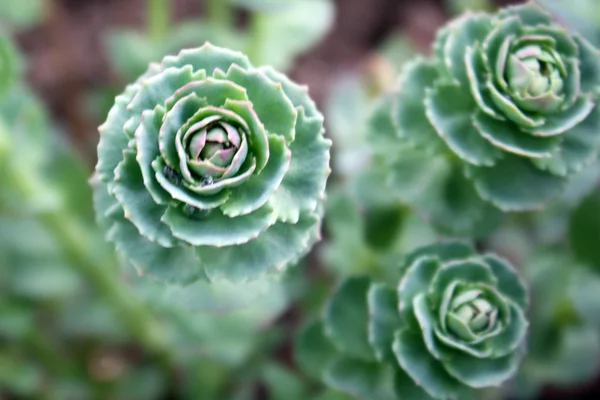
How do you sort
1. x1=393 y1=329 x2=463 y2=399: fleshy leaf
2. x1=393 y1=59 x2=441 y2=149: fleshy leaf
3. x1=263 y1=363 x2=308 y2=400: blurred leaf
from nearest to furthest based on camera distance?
x1=393 y1=329 x2=463 y2=399: fleshy leaf
x1=393 y1=59 x2=441 y2=149: fleshy leaf
x1=263 y1=363 x2=308 y2=400: blurred leaf

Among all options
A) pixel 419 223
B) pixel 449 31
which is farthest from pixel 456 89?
pixel 419 223

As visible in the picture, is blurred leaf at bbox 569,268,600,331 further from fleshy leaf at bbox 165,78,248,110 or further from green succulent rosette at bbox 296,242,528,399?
fleshy leaf at bbox 165,78,248,110

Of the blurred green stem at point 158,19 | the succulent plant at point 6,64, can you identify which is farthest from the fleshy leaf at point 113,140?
the blurred green stem at point 158,19

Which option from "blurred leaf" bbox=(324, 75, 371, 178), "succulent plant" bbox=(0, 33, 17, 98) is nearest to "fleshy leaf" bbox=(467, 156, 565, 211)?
"blurred leaf" bbox=(324, 75, 371, 178)

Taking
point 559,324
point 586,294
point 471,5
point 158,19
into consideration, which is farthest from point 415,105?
point 471,5

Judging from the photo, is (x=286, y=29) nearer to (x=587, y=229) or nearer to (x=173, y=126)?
(x=587, y=229)

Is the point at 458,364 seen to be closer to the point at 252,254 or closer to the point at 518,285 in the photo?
the point at 518,285
